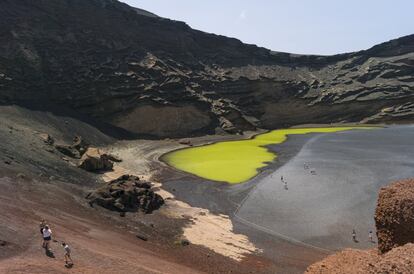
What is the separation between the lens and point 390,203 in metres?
14.7

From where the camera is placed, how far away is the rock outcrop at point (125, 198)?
3950 cm

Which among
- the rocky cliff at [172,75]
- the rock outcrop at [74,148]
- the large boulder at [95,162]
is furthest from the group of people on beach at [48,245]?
the rocky cliff at [172,75]

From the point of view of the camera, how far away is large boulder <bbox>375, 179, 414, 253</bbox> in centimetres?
1425

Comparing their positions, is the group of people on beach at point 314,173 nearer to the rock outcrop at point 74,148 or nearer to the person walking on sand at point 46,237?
the person walking on sand at point 46,237

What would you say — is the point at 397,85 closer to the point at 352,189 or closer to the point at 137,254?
the point at 352,189

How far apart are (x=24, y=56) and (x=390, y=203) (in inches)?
3021

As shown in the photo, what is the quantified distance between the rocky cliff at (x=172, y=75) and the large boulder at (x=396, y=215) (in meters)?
62.8

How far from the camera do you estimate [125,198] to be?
40625 millimetres

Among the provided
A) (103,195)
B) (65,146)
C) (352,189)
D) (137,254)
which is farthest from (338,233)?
(65,146)

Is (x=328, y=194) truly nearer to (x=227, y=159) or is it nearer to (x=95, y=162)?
(x=227, y=159)

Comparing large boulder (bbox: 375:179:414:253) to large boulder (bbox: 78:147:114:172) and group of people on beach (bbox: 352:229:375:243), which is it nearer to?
group of people on beach (bbox: 352:229:375:243)

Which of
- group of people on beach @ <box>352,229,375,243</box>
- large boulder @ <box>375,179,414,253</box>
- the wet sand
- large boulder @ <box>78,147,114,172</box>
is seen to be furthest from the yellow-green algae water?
large boulder @ <box>375,179,414,253</box>

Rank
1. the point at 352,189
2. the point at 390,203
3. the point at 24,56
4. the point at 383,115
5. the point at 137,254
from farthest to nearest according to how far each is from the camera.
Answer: the point at 383,115 → the point at 24,56 → the point at 352,189 → the point at 137,254 → the point at 390,203

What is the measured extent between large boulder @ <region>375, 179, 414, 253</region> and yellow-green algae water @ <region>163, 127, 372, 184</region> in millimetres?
35853
